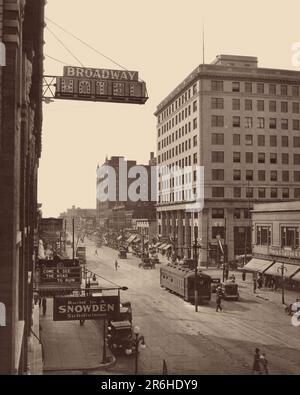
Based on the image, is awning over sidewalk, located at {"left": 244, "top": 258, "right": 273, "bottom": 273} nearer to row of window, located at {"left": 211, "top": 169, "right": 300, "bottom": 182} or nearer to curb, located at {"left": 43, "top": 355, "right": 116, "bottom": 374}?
row of window, located at {"left": 211, "top": 169, "right": 300, "bottom": 182}

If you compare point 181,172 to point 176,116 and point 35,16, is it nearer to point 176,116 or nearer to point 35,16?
point 176,116

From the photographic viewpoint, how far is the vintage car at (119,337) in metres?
25.0

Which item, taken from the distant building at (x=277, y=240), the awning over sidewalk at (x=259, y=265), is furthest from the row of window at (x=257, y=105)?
the awning over sidewalk at (x=259, y=265)

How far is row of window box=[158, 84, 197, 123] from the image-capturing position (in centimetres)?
7875

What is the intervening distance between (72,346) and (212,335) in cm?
837

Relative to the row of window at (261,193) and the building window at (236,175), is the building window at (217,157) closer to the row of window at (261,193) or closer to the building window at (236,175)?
the building window at (236,175)

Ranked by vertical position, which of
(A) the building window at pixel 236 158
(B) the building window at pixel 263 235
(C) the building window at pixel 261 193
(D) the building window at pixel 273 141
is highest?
(D) the building window at pixel 273 141

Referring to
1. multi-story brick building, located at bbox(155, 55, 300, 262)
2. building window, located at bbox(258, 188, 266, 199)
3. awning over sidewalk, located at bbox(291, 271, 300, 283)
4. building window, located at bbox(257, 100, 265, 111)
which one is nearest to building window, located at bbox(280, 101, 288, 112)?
A: multi-story brick building, located at bbox(155, 55, 300, 262)

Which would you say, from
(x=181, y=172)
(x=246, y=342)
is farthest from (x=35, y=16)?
(x=181, y=172)

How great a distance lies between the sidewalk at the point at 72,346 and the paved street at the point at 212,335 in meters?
1.43

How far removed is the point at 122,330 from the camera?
2567cm

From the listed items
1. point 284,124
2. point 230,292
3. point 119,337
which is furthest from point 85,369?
point 284,124

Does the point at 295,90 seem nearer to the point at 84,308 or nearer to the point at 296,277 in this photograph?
the point at 296,277

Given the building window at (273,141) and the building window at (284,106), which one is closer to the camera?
the building window at (273,141)
